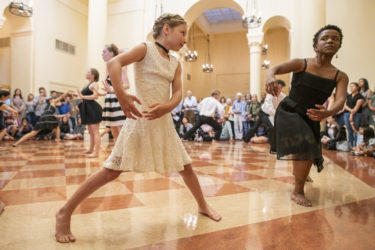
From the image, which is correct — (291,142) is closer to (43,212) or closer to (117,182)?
(117,182)

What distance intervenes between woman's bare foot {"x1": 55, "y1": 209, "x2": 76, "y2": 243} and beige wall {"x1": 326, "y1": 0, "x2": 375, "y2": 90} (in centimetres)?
1075

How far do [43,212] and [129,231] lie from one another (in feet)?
2.25

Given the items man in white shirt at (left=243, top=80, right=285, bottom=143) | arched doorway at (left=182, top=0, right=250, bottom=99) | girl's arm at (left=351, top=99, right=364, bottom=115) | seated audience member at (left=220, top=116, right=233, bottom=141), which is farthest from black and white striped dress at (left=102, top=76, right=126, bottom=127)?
arched doorway at (left=182, top=0, right=250, bottom=99)

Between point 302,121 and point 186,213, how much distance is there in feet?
3.76

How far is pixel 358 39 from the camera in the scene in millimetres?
9805

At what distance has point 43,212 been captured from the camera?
176 centimetres

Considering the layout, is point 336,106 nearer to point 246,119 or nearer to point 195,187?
point 195,187

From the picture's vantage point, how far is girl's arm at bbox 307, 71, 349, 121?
196cm

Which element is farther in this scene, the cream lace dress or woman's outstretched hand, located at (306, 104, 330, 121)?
woman's outstretched hand, located at (306, 104, 330, 121)

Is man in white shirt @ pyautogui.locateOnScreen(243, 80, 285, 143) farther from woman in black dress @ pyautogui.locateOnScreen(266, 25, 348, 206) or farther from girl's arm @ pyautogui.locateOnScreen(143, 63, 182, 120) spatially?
girl's arm @ pyautogui.locateOnScreen(143, 63, 182, 120)

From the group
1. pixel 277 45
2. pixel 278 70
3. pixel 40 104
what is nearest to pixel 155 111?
pixel 278 70

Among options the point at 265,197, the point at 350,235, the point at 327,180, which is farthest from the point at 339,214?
the point at 327,180

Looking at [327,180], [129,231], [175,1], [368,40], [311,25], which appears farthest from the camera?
[175,1]

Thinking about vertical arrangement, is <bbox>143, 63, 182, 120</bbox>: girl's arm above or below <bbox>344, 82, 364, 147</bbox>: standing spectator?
below
